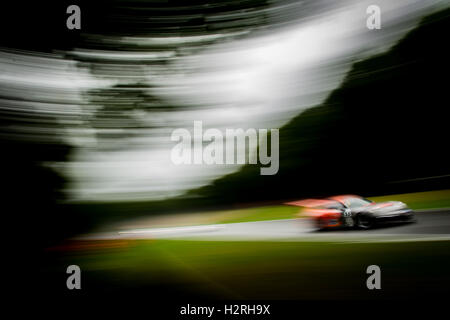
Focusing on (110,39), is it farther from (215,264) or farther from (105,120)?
(215,264)

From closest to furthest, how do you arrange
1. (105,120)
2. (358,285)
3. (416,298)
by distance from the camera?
1. (416,298)
2. (358,285)
3. (105,120)

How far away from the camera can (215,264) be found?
8.01ft

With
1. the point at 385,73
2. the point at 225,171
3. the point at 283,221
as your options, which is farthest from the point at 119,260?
the point at 385,73

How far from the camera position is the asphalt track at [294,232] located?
Answer: 2.40 meters

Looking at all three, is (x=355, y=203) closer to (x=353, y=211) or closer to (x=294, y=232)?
(x=353, y=211)

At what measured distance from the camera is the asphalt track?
2400 mm

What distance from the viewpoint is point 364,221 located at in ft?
8.36

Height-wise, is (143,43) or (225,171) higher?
(143,43)

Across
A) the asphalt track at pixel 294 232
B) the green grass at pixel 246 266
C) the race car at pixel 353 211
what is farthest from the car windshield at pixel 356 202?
the green grass at pixel 246 266

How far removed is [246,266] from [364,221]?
1160 mm

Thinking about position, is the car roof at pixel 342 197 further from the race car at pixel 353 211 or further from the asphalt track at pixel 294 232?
the asphalt track at pixel 294 232

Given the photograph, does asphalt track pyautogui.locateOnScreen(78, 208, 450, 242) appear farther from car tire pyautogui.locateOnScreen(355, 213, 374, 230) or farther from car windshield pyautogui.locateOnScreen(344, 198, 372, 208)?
car windshield pyautogui.locateOnScreen(344, 198, 372, 208)

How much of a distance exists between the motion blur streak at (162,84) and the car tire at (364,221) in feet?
3.66

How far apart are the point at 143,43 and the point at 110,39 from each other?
1.09 ft
